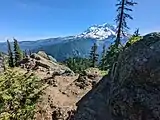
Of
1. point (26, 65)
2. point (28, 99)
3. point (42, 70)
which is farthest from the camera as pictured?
point (26, 65)

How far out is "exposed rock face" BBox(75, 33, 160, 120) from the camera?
13.6 meters

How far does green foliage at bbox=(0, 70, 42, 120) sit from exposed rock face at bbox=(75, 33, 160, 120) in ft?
10.9

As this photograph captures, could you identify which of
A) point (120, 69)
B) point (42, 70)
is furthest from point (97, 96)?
point (42, 70)

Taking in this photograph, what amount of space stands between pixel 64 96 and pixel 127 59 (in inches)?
330

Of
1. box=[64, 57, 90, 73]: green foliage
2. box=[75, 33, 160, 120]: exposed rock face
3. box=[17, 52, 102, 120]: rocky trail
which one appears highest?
box=[75, 33, 160, 120]: exposed rock face

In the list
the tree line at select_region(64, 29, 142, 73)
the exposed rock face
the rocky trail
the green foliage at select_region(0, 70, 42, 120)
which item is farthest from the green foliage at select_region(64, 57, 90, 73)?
the exposed rock face

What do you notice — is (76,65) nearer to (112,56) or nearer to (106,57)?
(106,57)

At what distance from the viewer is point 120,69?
647 inches

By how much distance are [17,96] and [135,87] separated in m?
7.37

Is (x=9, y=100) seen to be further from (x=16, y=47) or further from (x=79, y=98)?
(x=16, y=47)

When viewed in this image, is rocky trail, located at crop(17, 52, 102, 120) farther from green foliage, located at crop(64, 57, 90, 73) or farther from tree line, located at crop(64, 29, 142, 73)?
green foliage, located at crop(64, 57, 90, 73)

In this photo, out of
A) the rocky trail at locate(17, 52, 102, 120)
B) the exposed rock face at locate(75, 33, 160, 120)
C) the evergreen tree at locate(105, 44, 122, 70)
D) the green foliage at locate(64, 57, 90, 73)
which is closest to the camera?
the exposed rock face at locate(75, 33, 160, 120)

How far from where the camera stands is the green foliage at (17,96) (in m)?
16.4

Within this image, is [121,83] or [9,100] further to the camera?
[9,100]
